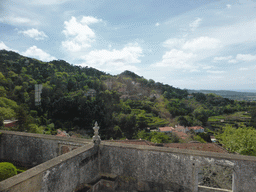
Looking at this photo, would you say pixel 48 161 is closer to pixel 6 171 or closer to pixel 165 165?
pixel 6 171

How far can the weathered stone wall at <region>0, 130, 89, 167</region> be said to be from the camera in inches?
225

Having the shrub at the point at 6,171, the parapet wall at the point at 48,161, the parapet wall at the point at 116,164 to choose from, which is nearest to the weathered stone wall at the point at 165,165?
the parapet wall at the point at 116,164

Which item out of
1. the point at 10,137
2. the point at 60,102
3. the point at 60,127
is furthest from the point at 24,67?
the point at 10,137

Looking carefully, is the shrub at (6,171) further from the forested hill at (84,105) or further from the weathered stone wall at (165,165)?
the forested hill at (84,105)

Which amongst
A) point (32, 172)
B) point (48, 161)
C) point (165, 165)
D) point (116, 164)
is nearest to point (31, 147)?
point (48, 161)

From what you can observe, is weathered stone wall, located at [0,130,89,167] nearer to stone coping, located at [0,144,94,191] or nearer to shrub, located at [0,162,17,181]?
shrub, located at [0,162,17,181]

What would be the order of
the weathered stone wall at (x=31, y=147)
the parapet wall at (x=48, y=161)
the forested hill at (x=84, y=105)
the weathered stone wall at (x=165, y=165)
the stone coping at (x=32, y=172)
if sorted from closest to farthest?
the stone coping at (x=32, y=172)
the parapet wall at (x=48, y=161)
the weathered stone wall at (x=165, y=165)
the weathered stone wall at (x=31, y=147)
the forested hill at (x=84, y=105)

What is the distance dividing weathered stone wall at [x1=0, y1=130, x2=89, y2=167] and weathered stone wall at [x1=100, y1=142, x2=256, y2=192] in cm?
126

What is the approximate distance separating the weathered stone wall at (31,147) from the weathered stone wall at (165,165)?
4.13 ft

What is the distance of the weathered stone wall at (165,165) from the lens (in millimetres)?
4387

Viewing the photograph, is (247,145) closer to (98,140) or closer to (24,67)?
(98,140)

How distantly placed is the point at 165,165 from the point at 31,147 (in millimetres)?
4564

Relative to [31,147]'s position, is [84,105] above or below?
below

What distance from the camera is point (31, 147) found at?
6.00 metres
